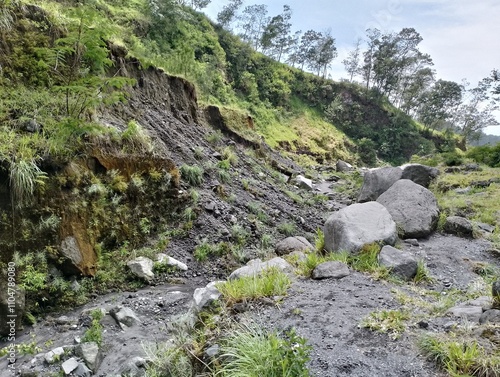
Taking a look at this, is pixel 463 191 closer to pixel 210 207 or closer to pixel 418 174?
pixel 418 174

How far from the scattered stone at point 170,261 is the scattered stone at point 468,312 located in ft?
14.9

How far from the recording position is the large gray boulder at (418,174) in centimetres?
1193

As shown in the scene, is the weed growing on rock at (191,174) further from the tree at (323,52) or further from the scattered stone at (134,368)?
the tree at (323,52)

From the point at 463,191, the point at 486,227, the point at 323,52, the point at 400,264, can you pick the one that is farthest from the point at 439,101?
the point at 400,264

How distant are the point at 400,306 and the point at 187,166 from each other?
6.27m

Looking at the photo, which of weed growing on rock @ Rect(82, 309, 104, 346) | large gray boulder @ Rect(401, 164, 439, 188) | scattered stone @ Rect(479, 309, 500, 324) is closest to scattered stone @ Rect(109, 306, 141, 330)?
weed growing on rock @ Rect(82, 309, 104, 346)

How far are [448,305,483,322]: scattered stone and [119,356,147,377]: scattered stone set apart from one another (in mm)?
3307

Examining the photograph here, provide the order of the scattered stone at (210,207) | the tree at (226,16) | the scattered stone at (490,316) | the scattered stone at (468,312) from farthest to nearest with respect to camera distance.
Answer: the tree at (226,16) < the scattered stone at (210,207) < the scattered stone at (468,312) < the scattered stone at (490,316)

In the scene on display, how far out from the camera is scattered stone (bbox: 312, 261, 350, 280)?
4.74 meters

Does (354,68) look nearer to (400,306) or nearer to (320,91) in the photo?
(320,91)

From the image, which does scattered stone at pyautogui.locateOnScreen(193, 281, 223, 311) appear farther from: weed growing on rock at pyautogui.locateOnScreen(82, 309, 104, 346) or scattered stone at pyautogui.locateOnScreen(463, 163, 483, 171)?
scattered stone at pyautogui.locateOnScreen(463, 163, 483, 171)

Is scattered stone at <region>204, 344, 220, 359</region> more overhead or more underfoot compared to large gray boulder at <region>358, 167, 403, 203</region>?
more underfoot

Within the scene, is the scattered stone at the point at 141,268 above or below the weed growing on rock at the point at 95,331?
above

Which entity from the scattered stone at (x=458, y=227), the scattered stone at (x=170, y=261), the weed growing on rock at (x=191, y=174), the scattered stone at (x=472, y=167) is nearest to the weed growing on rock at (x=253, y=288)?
the scattered stone at (x=170, y=261)
